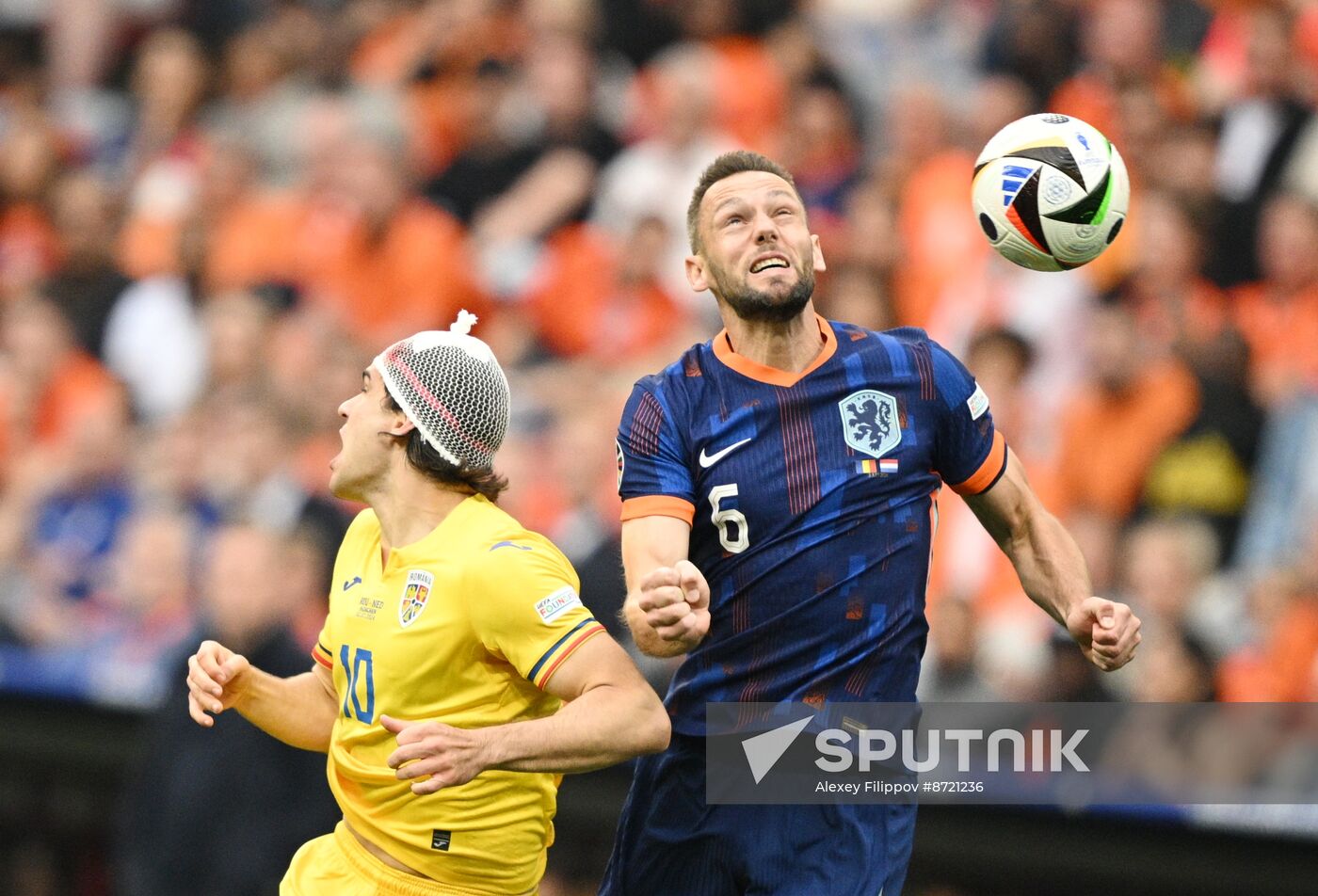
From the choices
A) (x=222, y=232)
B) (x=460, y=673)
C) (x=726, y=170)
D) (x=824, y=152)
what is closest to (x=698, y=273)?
(x=726, y=170)

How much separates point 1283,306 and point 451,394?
4.84m

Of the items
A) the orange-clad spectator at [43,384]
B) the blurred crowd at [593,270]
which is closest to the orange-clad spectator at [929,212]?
the blurred crowd at [593,270]

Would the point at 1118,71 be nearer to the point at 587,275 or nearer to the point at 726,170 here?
the point at 587,275

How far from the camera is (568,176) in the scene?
10930mm

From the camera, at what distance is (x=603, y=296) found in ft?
34.1

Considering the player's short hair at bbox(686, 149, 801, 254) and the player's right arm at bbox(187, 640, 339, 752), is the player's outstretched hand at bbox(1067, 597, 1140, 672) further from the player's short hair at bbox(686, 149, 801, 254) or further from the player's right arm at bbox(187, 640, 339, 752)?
the player's right arm at bbox(187, 640, 339, 752)

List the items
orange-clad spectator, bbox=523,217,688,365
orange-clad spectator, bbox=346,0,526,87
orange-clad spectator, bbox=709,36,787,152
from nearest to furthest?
orange-clad spectator, bbox=523,217,688,365
orange-clad spectator, bbox=709,36,787,152
orange-clad spectator, bbox=346,0,526,87

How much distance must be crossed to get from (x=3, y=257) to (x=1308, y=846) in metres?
10.2

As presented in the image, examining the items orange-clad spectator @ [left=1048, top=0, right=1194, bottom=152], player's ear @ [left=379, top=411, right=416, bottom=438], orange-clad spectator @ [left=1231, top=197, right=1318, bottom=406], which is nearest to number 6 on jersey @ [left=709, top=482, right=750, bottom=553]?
player's ear @ [left=379, top=411, right=416, bottom=438]

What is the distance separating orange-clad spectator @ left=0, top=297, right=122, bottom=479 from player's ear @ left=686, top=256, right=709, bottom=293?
7.64m

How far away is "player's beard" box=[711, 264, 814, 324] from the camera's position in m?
4.88

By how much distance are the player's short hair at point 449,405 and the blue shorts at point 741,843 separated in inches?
38.2

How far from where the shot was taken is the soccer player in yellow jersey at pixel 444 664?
4.44 m

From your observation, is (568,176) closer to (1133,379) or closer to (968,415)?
(1133,379)
